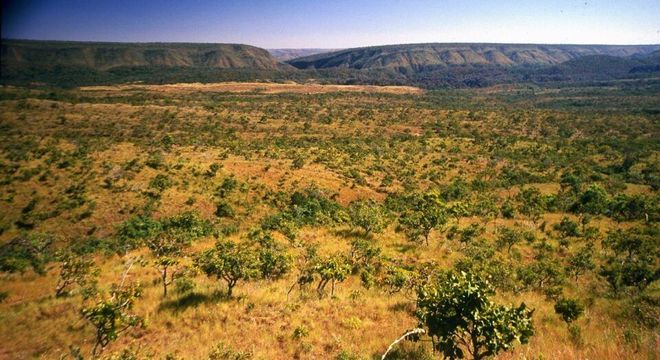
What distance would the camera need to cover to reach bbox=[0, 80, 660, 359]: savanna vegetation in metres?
8.60

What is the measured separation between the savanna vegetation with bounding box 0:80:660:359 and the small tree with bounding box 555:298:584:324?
0.17ft

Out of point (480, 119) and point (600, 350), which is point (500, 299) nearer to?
point (600, 350)

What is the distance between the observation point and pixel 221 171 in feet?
115

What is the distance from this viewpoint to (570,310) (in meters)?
9.75

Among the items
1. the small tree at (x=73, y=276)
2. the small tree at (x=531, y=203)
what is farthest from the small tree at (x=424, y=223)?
the small tree at (x=73, y=276)

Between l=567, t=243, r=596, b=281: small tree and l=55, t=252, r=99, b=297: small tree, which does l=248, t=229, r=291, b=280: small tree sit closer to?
l=55, t=252, r=99, b=297: small tree

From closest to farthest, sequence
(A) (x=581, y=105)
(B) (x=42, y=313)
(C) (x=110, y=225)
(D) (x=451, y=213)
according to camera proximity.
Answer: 1. (B) (x=42, y=313)
2. (C) (x=110, y=225)
3. (D) (x=451, y=213)
4. (A) (x=581, y=105)

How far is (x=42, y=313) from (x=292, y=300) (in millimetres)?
7536

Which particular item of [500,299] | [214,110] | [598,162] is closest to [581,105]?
[598,162]

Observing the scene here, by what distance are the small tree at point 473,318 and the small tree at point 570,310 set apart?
4.16 m

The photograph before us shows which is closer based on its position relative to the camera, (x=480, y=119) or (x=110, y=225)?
(x=110, y=225)

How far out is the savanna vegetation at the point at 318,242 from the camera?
8.60m

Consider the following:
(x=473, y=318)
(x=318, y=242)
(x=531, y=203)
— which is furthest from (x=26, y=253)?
(x=531, y=203)

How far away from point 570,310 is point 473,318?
5.19 meters
